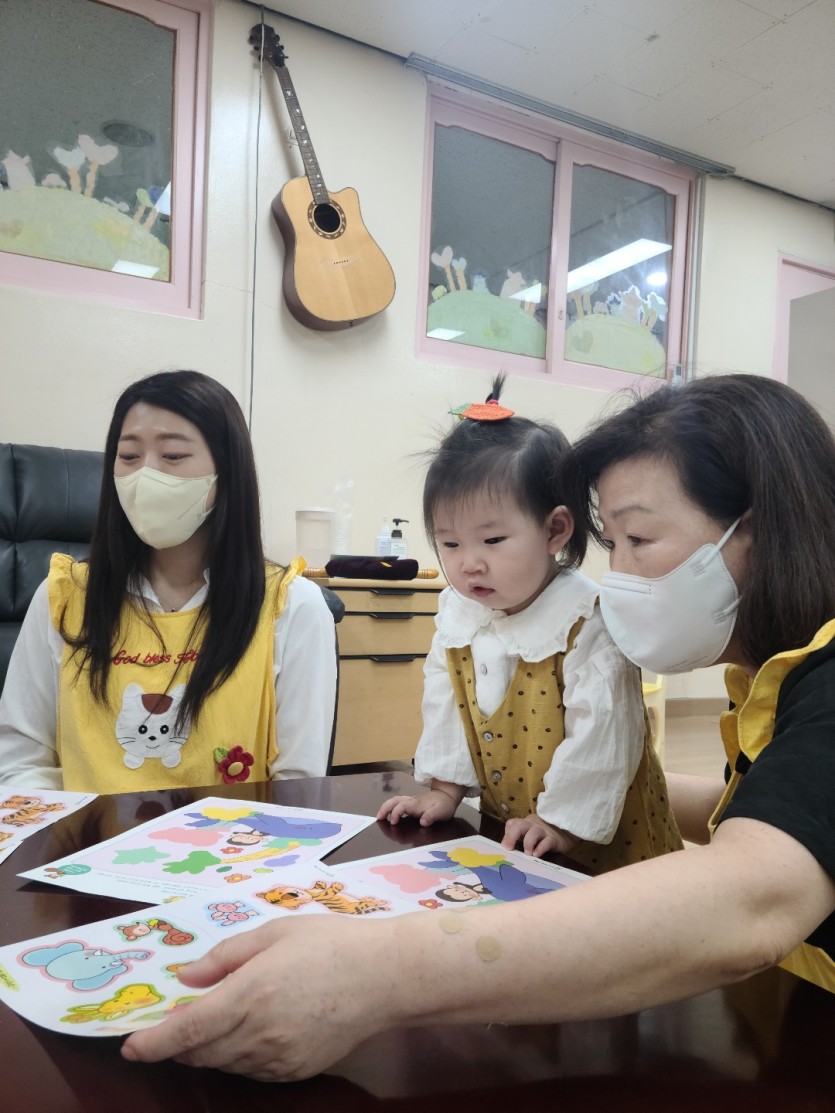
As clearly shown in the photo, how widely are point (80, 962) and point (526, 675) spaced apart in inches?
25.1

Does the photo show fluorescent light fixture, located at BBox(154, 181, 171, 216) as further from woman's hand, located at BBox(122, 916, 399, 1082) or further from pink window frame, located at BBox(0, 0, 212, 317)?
woman's hand, located at BBox(122, 916, 399, 1082)

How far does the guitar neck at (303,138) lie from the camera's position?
10.0 feet

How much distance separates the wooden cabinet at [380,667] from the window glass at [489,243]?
148 centimetres

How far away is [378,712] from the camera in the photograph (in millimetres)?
2672

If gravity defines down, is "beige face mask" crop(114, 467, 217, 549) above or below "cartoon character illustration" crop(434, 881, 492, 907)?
above

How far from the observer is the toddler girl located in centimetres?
91

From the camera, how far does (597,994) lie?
422mm

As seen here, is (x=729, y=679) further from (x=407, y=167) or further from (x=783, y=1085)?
(x=407, y=167)

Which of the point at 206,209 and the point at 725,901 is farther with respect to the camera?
the point at 206,209

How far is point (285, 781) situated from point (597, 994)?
63 centimetres

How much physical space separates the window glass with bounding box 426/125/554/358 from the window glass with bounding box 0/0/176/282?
4.03 feet

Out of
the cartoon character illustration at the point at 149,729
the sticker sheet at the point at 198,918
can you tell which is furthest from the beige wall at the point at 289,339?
the sticker sheet at the point at 198,918

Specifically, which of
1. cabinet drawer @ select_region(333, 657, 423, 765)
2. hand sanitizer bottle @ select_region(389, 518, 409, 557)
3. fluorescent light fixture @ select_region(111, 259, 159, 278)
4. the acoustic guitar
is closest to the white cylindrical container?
hand sanitizer bottle @ select_region(389, 518, 409, 557)

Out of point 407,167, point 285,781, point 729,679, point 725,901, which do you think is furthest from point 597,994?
point 407,167
